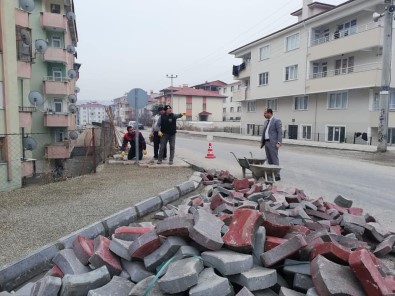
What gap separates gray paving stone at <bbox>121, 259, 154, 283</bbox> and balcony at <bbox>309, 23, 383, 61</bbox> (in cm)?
2554

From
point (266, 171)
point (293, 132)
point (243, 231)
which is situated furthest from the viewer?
point (293, 132)

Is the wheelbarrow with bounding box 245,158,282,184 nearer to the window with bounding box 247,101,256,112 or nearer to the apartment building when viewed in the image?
the apartment building

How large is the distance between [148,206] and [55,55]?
28524 mm

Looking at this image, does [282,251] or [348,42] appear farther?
[348,42]

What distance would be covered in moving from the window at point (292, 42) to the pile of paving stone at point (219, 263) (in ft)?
105

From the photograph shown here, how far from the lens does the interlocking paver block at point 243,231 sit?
10.3 feet

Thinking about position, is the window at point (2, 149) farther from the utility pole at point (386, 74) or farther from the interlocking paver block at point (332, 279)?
the utility pole at point (386, 74)

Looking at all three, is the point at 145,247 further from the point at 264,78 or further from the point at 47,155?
the point at 264,78

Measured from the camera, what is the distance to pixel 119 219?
5160mm

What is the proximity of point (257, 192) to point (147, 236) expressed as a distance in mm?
3126

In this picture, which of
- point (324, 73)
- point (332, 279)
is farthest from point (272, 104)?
point (332, 279)

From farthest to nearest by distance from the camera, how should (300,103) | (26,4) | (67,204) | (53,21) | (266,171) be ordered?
(300,103), (53,21), (26,4), (266,171), (67,204)

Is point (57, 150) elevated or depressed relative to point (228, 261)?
depressed

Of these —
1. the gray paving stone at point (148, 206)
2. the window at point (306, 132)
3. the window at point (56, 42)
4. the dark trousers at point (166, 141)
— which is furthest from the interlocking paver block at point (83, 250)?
the window at point (56, 42)
